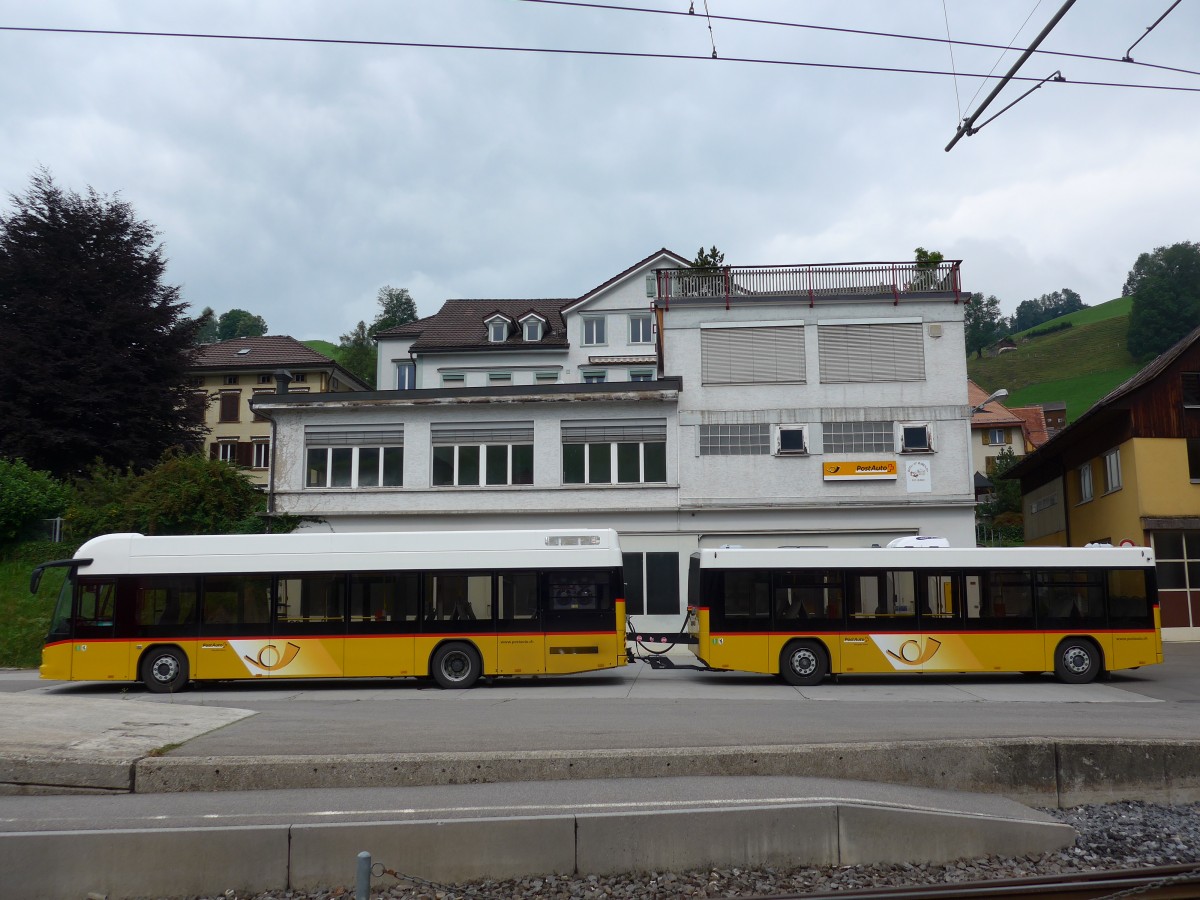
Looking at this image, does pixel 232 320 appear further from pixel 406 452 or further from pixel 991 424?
pixel 406 452

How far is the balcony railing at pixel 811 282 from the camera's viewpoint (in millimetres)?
Answer: 32094

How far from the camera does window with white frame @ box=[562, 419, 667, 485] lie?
31.6 metres

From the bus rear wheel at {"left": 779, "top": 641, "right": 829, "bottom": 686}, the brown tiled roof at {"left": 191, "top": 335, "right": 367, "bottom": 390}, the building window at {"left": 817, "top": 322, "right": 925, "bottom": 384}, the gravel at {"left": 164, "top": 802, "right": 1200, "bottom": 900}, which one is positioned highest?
the brown tiled roof at {"left": 191, "top": 335, "right": 367, "bottom": 390}

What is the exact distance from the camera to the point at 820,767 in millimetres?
9750

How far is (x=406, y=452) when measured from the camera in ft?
105

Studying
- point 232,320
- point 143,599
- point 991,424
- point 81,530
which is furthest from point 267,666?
point 232,320

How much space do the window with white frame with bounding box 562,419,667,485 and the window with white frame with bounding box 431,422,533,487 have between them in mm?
1320

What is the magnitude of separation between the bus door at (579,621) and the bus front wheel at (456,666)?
136cm

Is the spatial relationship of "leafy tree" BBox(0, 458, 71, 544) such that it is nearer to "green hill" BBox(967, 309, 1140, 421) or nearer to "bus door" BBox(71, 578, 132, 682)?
"bus door" BBox(71, 578, 132, 682)

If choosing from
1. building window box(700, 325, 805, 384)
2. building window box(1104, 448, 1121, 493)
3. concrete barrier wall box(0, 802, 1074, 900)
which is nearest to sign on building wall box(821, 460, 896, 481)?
building window box(700, 325, 805, 384)

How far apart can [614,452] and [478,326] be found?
26.4m

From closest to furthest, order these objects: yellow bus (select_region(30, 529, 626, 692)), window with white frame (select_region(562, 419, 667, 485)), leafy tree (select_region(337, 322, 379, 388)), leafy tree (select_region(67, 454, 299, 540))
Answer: yellow bus (select_region(30, 529, 626, 692)) < leafy tree (select_region(67, 454, 299, 540)) < window with white frame (select_region(562, 419, 667, 485)) < leafy tree (select_region(337, 322, 379, 388))

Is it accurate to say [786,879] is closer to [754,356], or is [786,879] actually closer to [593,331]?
[754,356]

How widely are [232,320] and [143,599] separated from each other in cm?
13696
